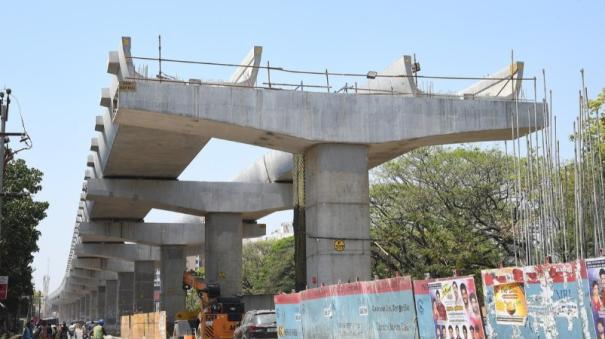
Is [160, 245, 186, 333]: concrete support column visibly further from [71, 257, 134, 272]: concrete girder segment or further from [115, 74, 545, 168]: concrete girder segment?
[115, 74, 545, 168]: concrete girder segment

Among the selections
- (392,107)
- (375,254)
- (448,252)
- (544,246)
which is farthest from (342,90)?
(375,254)

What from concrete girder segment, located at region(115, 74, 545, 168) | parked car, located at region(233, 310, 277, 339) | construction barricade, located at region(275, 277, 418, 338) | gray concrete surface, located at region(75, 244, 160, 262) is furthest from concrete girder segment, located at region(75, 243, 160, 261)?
construction barricade, located at region(275, 277, 418, 338)

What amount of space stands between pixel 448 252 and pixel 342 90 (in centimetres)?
2059

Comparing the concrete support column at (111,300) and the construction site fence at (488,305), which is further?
the concrete support column at (111,300)

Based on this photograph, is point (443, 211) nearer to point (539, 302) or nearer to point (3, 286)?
point (3, 286)

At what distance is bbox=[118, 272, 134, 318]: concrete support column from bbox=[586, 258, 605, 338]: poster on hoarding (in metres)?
77.5

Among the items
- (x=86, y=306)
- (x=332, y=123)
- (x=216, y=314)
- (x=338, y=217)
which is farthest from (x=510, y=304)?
(x=86, y=306)

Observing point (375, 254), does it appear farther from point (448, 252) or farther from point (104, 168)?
point (104, 168)

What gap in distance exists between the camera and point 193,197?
43312 millimetres

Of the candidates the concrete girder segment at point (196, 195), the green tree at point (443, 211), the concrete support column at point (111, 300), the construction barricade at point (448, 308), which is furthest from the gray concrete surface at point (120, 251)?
the construction barricade at point (448, 308)

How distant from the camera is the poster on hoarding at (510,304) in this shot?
10.9m

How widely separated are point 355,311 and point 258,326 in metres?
9.26

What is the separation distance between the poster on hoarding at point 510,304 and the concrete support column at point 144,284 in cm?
6515

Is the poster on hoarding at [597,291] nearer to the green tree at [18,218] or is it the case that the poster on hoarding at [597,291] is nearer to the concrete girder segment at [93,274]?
the green tree at [18,218]
